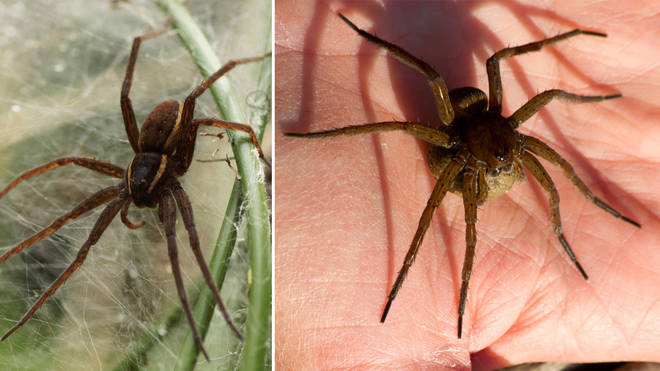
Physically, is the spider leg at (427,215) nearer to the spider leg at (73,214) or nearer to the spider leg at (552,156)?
the spider leg at (552,156)

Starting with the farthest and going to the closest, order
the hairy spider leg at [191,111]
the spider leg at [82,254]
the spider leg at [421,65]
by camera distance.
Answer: the spider leg at [421,65]
the hairy spider leg at [191,111]
the spider leg at [82,254]

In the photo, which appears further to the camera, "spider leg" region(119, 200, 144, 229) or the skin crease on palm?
the skin crease on palm

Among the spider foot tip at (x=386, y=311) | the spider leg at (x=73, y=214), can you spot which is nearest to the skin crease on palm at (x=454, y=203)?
the spider foot tip at (x=386, y=311)

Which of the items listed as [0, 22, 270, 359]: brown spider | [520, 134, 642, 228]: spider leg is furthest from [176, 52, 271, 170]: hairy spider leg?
[520, 134, 642, 228]: spider leg

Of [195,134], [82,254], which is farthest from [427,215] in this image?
[82,254]

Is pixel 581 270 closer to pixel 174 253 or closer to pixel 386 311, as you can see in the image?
pixel 386 311

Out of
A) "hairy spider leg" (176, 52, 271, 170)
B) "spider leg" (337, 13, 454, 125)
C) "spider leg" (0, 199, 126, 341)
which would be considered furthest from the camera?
"spider leg" (337, 13, 454, 125)

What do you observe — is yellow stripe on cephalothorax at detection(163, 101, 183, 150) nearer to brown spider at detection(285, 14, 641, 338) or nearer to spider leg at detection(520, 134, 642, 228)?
brown spider at detection(285, 14, 641, 338)
